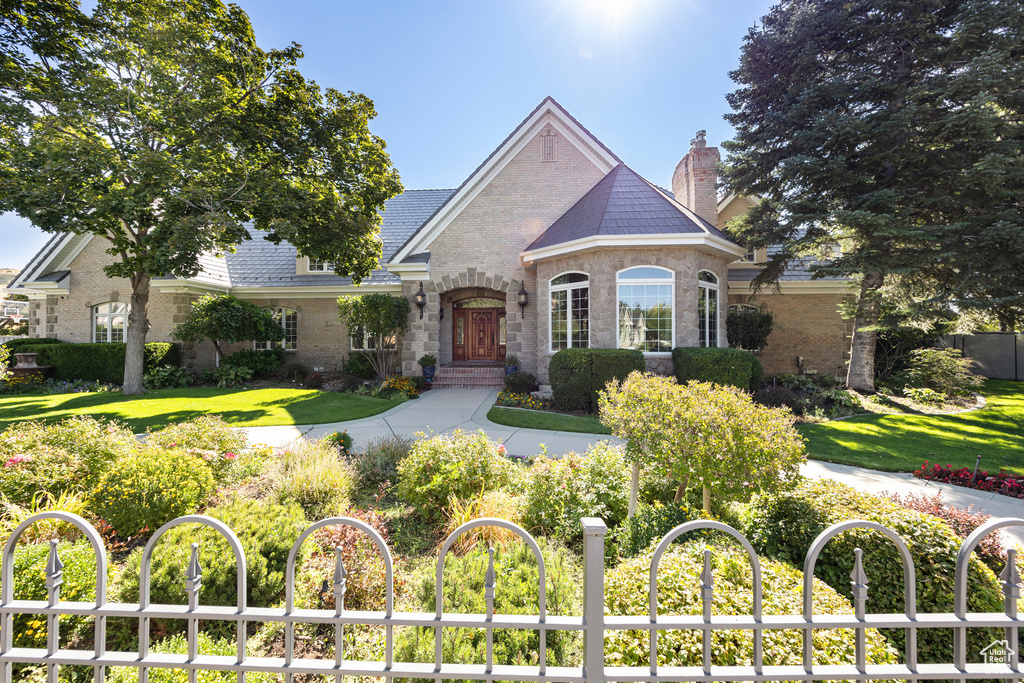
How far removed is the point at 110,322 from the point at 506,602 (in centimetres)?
2080

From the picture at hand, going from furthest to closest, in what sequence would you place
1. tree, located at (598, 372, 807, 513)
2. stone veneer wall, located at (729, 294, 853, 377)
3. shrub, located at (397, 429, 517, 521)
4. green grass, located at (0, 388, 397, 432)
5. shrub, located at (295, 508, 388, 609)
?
stone veneer wall, located at (729, 294, 853, 377) < green grass, located at (0, 388, 397, 432) < shrub, located at (397, 429, 517, 521) < tree, located at (598, 372, 807, 513) < shrub, located at (295, 508, 388, 609)

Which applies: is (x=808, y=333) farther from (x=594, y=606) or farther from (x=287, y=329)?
(x=287, y=329)

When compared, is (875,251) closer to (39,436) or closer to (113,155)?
(39,436)

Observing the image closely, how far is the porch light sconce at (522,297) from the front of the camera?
13711mm

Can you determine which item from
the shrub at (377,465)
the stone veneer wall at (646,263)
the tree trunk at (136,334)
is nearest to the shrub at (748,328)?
the stone veneer wall at (646,263)

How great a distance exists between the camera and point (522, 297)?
13711mm

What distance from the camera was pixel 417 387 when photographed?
43.1 ft

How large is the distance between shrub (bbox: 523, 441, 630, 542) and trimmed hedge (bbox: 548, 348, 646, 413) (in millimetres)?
5378

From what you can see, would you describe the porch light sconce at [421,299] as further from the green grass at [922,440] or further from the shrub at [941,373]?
the shrub at [941,373]

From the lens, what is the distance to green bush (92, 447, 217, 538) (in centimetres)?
349

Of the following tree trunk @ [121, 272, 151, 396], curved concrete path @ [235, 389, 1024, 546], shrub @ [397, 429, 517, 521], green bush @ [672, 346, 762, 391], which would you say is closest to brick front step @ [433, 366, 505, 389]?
curved concrete path @ [235, 389, 1024, 546]

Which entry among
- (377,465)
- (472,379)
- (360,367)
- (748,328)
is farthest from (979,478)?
(360,367)

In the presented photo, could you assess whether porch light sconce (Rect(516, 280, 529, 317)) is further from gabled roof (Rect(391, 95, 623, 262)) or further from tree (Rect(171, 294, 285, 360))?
tree (Rect(171, 294, 285, 360))

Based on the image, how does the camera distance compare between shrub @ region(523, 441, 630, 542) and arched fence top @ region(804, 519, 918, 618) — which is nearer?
arched fence top @ region(804, 519, 918, 618)
